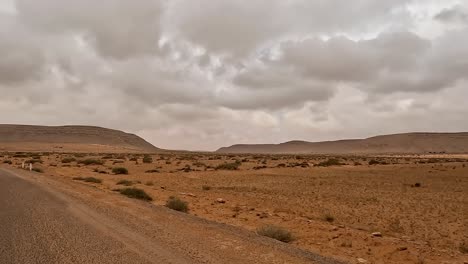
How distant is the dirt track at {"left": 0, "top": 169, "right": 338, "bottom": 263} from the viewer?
28.0 ft

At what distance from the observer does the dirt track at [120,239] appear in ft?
28.0

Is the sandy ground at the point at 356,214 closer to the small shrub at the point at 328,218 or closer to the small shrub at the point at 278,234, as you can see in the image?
the small shrub at the point at 328,218

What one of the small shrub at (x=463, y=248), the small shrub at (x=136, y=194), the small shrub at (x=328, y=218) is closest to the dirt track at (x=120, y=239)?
the small shrub at (x=463, y=248)

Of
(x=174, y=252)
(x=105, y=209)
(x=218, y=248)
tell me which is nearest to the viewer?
(x=174, y=252)

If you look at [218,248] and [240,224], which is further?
[240,224]

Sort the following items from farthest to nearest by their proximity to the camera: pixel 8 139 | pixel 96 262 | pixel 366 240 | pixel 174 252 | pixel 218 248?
pixel 8 139 < pixel 366 240 < pixel 218 248 < pixel 174 252 < pixel 96 262

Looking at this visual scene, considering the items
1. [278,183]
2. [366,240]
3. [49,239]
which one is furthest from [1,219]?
[278,183]

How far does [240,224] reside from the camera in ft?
51.3

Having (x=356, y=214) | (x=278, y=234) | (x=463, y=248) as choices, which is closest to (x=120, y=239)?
(x=278, y=234)

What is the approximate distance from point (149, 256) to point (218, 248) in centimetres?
181

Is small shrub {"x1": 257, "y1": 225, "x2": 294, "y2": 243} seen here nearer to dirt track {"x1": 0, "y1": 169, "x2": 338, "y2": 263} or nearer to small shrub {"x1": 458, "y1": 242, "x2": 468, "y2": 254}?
dirt track {"x1": 0, "y1": 169, "x2": 338, "y2": 263}

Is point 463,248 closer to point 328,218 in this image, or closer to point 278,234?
point 278,234

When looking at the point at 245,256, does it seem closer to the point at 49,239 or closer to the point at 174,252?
the point at 174,252

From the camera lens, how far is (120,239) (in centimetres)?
1002
